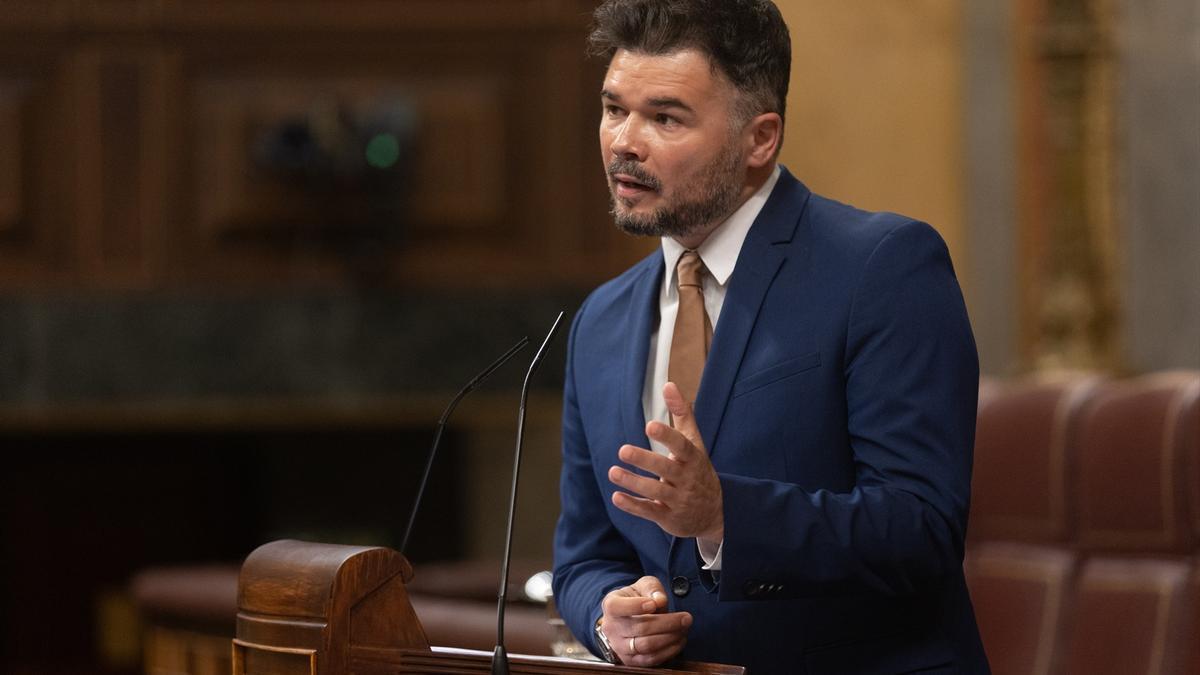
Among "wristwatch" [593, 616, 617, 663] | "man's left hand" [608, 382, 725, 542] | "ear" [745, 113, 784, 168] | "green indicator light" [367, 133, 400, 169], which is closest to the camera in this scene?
"man's left hand" [608, 382, 725, 542]

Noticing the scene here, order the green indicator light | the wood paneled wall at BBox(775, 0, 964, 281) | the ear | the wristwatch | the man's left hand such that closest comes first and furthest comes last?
the man's left hand → the wristwatch → the ear → the wood paneled wall at BBox(775, 0, 964, 281) → the green indicator light

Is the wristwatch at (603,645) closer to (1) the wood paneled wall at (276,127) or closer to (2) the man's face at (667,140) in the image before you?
(2) the man's face at (667,140)

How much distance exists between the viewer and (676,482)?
61.1 inches

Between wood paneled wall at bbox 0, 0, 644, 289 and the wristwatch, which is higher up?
wood paneled wall at bbox 0, 0, 644, 289

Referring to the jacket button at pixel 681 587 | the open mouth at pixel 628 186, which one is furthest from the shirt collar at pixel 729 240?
the jacket button at pixel 681 587

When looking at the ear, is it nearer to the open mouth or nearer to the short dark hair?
the short dark hair

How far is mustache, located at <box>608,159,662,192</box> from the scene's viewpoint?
1883mm

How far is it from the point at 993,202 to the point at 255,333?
2.30 meters

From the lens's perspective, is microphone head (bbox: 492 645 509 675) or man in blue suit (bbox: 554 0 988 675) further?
man in blue suit (bbox: 554 0 988 675)

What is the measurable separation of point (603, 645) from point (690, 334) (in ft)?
1.19

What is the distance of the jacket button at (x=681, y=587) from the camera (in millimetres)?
1873

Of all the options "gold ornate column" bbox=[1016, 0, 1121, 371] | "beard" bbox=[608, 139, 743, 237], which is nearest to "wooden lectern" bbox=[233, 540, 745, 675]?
"beard" bbox=[608, 139, 743, 237]

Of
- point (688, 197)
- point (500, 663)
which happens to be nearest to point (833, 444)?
point (688, 197)

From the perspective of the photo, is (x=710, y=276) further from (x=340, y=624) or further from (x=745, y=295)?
(x=340, y=624)
